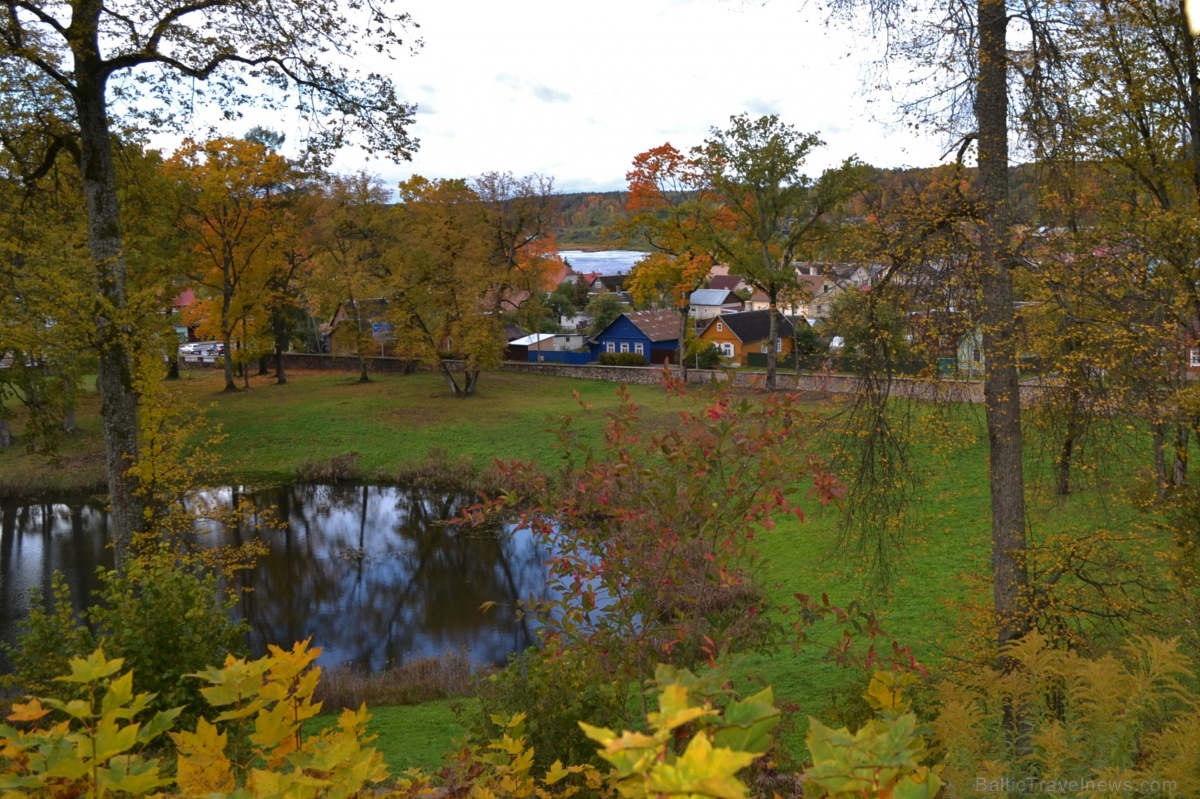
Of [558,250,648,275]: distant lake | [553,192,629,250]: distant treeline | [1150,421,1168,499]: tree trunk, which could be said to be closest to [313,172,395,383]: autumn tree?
[1150,421,1168,499]: tree trunk

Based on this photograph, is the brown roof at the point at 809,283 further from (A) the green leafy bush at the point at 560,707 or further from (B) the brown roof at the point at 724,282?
(B) the brown roof at the point at 724,282

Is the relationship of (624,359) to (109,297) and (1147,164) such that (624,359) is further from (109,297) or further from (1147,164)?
(1147,164)

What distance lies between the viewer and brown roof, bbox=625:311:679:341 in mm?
45000

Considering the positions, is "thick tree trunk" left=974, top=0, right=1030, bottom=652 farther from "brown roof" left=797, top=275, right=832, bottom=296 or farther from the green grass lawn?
"brown roof" left=797, top=275, right=832, bottom=296

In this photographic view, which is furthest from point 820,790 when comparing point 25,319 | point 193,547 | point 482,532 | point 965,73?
point 482,532

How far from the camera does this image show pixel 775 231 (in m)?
30.0

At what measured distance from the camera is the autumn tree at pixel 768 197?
2794 centimetres

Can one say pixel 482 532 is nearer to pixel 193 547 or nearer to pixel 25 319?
pixel 193 547

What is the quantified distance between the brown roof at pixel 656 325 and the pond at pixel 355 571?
23226mm

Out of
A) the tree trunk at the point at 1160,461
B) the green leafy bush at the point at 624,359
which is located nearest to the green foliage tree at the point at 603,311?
the green leafy bush at the point at 624,359

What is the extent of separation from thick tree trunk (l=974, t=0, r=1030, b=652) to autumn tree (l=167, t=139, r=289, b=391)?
29.1 meters

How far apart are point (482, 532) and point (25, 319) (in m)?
11.8

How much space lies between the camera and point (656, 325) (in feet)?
150

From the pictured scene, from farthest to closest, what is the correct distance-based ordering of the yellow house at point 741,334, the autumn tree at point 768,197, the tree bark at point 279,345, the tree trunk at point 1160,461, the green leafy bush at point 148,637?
the yellow house at point 741,334 → the tree bark at point 279,345 → the autumn tree at point 768,197 → the tree trunk at point 1160,461 → the green leafy bush at point 148,637
